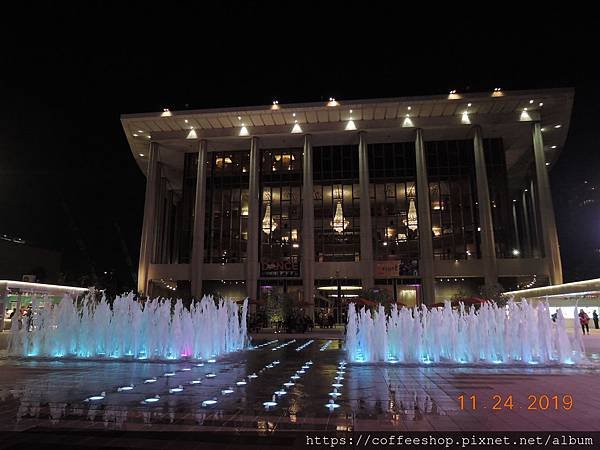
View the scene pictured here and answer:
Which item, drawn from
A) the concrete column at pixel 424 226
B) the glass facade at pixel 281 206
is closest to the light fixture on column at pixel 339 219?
the glass facade at pixel 281 206

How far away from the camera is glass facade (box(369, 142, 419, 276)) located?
39938mm

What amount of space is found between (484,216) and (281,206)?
19.0m

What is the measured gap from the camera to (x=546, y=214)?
35.5 meters

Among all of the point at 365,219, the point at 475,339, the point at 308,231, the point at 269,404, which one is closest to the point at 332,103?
the point at 365,219

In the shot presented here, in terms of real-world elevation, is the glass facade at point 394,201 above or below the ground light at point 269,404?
above

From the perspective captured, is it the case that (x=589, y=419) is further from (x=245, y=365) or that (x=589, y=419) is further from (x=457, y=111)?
(x=457, y=111)

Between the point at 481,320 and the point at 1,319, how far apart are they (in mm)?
26424

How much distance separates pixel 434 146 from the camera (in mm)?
41562

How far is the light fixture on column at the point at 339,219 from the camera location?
41250 mm

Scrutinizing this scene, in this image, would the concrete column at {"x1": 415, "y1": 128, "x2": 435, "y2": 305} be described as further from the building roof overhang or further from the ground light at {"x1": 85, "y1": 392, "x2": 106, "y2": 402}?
the ground light at {"x1": 85, "y1": 392, "x2": 106, "y2": 402}

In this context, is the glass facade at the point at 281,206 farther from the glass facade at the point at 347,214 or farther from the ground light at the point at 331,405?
the ground light at the point at 331,405

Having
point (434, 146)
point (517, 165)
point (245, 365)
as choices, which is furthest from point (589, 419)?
point (517, 165)

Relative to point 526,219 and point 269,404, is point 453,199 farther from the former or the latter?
point 269,404

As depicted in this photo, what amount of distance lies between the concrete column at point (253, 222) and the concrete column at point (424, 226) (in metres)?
14.9
